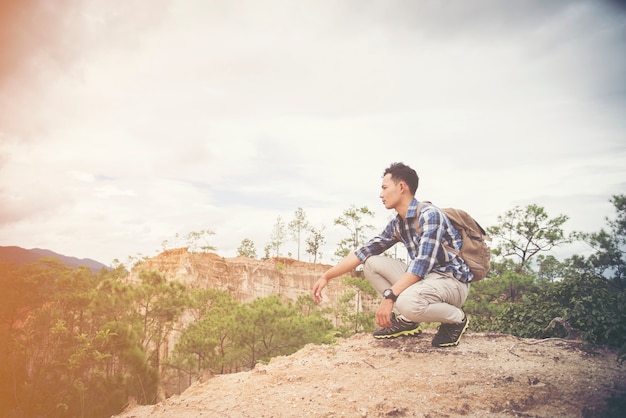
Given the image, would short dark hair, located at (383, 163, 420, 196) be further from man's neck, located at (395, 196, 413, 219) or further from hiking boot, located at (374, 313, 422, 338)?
hiking boot, located at (374, 313, 422, 338)

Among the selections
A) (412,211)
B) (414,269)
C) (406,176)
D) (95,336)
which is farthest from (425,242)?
(95,336)

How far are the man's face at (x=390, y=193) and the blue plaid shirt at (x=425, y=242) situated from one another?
6.1 inches

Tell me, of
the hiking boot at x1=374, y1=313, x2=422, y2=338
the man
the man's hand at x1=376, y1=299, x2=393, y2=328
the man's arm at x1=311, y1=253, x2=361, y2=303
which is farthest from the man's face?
the hiking boot at x1=374, y1=313, x2=422, y2=338

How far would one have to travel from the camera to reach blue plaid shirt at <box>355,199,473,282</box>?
328 centimetres

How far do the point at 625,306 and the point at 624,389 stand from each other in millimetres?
1251

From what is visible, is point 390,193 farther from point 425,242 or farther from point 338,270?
point 338,270

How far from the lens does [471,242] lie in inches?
142

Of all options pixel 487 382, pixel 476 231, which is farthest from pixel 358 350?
pixel 476 231

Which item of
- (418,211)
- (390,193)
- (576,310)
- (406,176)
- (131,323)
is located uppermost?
(406,176)

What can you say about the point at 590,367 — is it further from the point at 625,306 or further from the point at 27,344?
the point at 27,344

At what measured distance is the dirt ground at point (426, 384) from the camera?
2527mm

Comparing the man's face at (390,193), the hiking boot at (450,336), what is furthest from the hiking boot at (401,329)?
the man's face at (390,193)

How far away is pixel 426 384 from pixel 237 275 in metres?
30.4

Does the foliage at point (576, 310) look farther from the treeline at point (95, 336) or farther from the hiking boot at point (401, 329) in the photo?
the treeline at point (95, 336)
